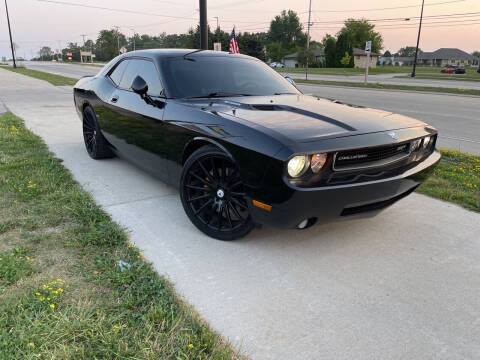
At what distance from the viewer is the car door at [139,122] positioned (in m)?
3.56

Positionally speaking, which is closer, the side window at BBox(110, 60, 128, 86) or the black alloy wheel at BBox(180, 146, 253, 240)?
the black alloy wheel at BBox(180, 146, 253, 240)

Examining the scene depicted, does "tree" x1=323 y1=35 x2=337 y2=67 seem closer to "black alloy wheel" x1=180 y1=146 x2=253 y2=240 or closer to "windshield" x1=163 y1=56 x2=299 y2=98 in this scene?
"windshield" x1=163 y1=56 x2=299 y2=98

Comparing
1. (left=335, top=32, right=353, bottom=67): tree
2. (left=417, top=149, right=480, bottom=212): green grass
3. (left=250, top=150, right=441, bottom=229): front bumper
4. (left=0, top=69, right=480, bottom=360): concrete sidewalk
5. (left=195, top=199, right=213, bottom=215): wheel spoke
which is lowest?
(left=0, top=69, right=480, bottom=360): concrete sidewalk

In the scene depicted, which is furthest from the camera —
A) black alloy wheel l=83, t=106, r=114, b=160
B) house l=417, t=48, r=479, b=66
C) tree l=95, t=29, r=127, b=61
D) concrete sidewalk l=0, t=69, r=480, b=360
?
tree l=95, t=29, r=127, b=61

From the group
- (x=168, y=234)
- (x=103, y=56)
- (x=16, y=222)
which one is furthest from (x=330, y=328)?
(x=103, y=56)

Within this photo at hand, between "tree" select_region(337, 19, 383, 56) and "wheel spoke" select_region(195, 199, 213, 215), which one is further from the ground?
"tree" select_region(337, 19, 383, 56)

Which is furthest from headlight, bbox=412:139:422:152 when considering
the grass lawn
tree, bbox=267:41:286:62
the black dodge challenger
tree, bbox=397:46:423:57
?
tree, bbox=397:46:423:57

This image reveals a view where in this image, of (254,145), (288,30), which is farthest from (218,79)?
(288,30)

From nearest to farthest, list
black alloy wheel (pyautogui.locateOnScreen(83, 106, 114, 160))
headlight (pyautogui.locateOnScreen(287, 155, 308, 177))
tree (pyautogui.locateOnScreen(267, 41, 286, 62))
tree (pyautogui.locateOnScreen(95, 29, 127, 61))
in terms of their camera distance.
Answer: headlight (pyautogui.locateOnScreen(287, 155, 308, 177)) < black alloy wheel (pyautogui.locateOnScreen(83, 106, 114, 160)) < tree (pyautogui.locateOnScreen(267, 41, 286, 62)) < tree (pyautogui.locateOnScreen(95, 29, 127, 61))

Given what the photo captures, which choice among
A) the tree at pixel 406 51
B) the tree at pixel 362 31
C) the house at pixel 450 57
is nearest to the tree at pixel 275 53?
the tree at pixel 362 31

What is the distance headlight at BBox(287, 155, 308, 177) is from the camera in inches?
93.4

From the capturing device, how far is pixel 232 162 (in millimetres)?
2738

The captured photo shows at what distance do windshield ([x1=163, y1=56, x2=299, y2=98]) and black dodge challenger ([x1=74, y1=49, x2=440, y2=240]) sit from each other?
0.01 meters

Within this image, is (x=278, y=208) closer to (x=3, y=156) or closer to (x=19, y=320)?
(x=19, y=320)
